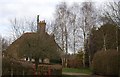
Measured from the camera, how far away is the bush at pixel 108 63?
3278 cm

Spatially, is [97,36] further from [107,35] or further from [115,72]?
[115,72]

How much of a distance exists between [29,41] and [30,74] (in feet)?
14.0

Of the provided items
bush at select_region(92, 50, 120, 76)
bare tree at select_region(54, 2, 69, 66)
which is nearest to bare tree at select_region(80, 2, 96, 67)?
bare tree at select_region(54, 2, 69, 66)

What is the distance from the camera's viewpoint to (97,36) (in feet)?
179

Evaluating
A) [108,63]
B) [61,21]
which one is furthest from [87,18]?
[108,63]

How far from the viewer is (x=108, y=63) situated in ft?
109

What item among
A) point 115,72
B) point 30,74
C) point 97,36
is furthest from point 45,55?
point 97,36

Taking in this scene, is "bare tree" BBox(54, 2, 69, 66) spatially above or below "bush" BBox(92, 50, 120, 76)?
above

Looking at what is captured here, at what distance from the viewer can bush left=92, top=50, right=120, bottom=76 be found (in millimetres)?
32781

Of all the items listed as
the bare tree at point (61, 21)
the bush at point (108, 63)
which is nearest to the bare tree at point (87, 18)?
the bare tree at point (61, 21)

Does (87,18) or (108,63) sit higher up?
(87,18)

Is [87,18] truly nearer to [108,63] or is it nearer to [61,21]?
[61,21]

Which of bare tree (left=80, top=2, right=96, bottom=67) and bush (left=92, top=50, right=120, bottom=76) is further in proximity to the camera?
bare tree (left=80, top=2, right=96, bottom=67)

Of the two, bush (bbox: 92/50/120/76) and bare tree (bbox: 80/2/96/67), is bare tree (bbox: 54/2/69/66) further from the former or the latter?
bush (bbox: 92/50/120/76)
